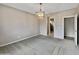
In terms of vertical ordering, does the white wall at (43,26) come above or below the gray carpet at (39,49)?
above

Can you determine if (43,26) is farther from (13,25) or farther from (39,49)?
(39,49)

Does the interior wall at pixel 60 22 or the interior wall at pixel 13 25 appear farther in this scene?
the interior wall at pixel 60 22

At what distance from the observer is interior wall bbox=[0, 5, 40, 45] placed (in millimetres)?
3801

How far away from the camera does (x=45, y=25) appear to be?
7387 mm

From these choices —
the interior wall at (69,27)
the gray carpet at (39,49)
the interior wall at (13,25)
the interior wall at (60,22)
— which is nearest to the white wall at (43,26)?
the interior wall at (60,22)

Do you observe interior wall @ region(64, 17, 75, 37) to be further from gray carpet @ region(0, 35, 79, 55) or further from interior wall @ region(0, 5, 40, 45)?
interior wall @ region(0, 5, 40, 45)

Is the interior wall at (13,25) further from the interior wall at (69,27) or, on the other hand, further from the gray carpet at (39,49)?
the interior wall at (69,27)

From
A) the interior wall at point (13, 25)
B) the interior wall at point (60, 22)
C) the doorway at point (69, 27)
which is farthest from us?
the doorway at point (69, 27)

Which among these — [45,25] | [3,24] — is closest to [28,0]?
[3,24]

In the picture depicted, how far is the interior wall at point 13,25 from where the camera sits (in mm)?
3801

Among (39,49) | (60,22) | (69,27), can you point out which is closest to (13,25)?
(39,49)

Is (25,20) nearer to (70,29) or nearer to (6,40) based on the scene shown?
(6,40)

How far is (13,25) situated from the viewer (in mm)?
4402

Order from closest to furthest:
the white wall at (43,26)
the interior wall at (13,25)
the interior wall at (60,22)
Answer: the interior wall at (13,25)
the interior wall at (60,22)
the white wall at (43,26)
